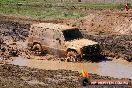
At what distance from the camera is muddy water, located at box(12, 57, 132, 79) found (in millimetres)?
20578

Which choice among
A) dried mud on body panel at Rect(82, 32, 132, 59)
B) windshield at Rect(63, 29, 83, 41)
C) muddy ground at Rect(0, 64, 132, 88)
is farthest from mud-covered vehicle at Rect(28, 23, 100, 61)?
dried mud on body panel at Rect(82, 32, 132, 59)

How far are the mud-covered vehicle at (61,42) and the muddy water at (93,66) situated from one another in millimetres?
662

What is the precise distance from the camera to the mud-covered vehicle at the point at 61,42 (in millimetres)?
21938

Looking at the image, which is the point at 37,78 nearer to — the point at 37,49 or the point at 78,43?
the point at 78,43

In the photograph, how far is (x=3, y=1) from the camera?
2172 inches

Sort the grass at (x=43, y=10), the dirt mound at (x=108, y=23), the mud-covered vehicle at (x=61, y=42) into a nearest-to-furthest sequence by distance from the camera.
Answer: the mud-covered vehicle at (x=61, y=42), the dirt mound at (x=108, y=23), the grass at (x=43, y=10)

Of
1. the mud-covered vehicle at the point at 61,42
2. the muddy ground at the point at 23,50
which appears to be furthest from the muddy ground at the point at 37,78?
the mud-covered vehicle at the point at 61,42

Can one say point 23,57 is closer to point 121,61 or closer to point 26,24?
point 121,61

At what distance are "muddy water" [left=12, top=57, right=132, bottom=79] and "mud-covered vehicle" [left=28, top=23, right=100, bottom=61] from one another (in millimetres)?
662

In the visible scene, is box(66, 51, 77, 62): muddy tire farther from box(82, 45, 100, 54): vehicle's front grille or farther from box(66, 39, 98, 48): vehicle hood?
box(82, 45, 100, 54): vehicle's front grille

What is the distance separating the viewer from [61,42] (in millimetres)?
22484

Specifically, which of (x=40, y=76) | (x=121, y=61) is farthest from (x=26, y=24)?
(x=40, y=76)

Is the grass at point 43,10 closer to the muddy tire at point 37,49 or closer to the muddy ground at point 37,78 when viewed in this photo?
the muddy tire at point 37,49

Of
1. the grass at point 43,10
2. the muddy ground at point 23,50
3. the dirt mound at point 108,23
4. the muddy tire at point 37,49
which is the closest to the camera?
the muddy ground at point 23,50
